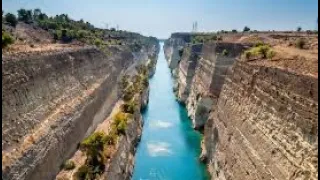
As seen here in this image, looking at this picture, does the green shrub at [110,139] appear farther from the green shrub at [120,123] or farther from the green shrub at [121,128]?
the green shrub at [121,128]

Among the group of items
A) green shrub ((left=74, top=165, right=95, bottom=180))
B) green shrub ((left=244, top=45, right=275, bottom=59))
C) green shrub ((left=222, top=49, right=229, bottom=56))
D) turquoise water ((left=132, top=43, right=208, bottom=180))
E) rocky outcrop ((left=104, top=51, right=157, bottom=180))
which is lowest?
turquoise water ((left=132, top=43, right=208, bottom=180))

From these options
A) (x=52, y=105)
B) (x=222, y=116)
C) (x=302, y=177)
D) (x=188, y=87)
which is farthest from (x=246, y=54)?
(x=188, y=87)

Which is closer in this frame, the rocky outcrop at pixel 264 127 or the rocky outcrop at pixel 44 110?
the rocky outcrop at pixel 264 127

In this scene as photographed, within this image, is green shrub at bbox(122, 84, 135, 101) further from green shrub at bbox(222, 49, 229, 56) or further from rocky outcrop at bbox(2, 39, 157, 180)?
green shrub at bbox(222, 49, 229, 56)

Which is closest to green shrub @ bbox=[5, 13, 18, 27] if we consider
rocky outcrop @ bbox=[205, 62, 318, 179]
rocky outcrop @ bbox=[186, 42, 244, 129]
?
rocky outcrop @ bbox=[186, 42, 244, 129]

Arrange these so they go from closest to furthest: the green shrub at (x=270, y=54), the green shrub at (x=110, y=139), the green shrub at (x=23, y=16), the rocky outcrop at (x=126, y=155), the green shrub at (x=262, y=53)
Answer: the rocky outcrop at (x=126, y=155), the green shrub at (x=270, y=54), the green shrub at (x=262, y=53), the green shrub at (x=110, y=139), the green shrub at (x=23, y=16)

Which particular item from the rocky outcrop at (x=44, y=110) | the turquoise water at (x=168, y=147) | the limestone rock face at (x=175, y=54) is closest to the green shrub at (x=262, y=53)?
the turquoise water at (x=168, y=147)

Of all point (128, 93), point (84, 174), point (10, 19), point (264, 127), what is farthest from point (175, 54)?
point (264, 127)
